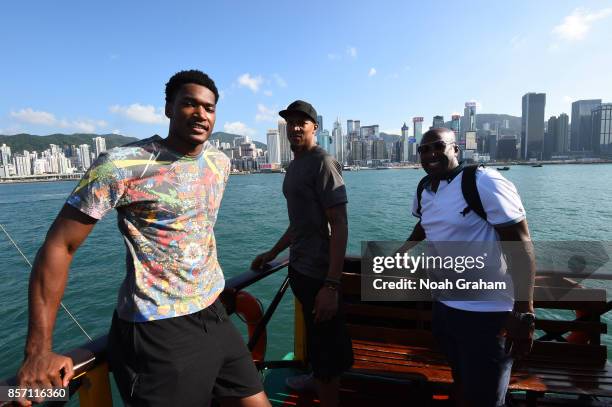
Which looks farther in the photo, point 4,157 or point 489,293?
point 4,157

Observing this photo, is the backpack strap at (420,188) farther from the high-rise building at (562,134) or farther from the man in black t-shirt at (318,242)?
the high-rise building at (562,134)

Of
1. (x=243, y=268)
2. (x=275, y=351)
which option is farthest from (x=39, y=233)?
(x=275, y=351)

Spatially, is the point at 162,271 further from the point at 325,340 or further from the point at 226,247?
the point at 226,247

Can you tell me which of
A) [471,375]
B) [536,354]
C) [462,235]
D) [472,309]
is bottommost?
[536,354]

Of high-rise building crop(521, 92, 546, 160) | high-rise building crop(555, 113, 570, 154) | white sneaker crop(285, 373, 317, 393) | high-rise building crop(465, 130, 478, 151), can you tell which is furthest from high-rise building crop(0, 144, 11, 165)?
high-rise building crop(555, 113, 570, 154)

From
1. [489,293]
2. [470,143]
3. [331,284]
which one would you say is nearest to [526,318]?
[489,293]

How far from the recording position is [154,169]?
1.44 m

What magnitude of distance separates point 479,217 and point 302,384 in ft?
6.46

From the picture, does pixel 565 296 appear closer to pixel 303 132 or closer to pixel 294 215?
pixel 294 215

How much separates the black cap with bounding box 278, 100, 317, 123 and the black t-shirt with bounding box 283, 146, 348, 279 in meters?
0.23

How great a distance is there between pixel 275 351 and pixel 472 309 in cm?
588

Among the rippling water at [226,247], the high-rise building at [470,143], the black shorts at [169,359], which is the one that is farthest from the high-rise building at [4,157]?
the black shorts at [169,359]

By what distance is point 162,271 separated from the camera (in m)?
1.45

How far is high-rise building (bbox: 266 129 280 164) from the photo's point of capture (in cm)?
17575
